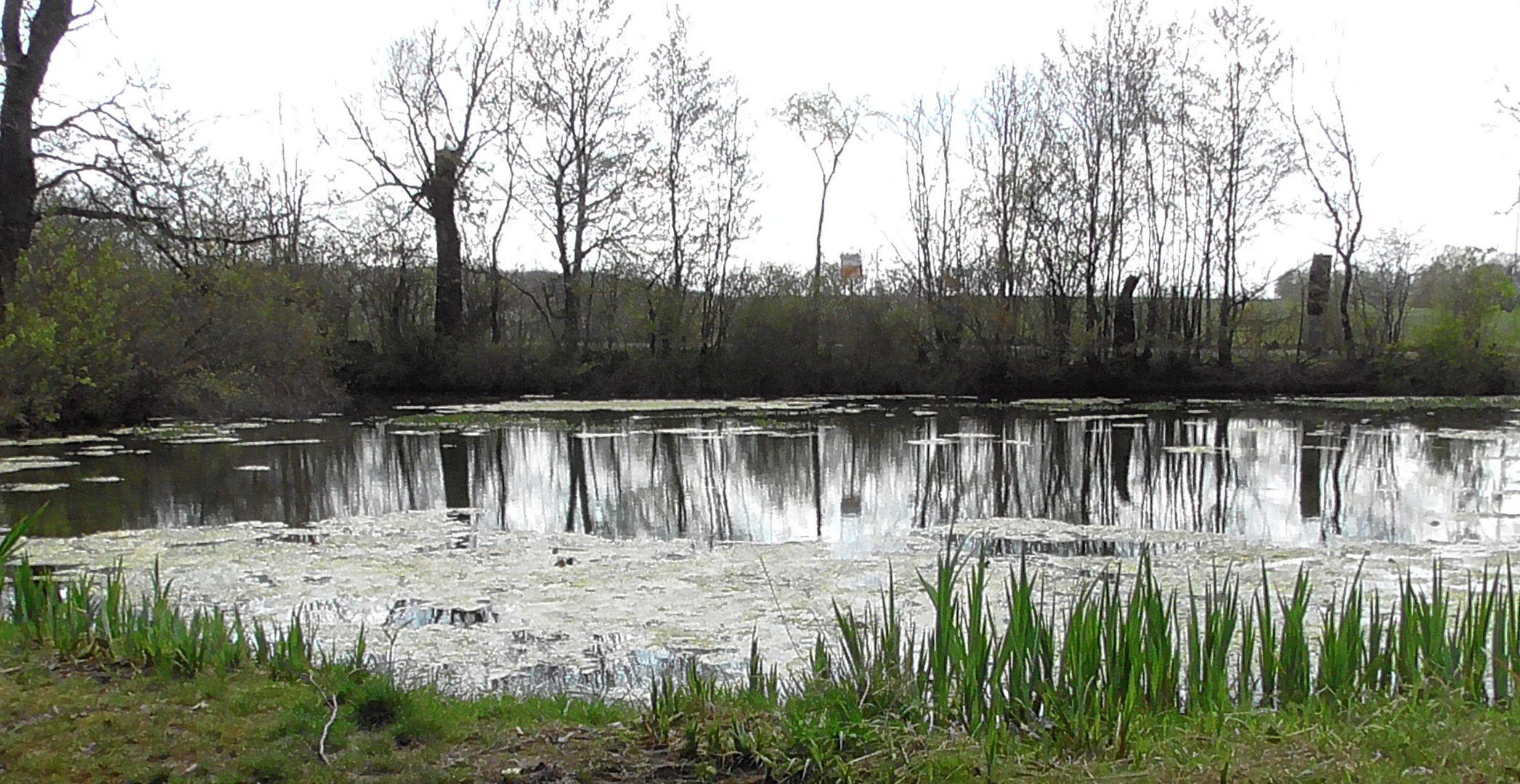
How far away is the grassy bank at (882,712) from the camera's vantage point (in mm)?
3145

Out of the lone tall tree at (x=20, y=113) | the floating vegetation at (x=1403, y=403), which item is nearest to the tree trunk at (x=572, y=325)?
the lone tall tree at (x=20, y=113)

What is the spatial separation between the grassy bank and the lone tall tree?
40.9 ft

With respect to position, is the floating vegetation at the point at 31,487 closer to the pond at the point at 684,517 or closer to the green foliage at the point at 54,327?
the pond at the point at 684,517

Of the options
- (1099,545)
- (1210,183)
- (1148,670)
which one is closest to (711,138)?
(1210,183)

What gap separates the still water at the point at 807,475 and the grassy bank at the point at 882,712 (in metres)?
2.81

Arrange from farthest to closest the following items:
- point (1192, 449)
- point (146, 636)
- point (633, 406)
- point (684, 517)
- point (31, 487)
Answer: point (633, 406)
point (1192, 449)
point (31, 487)
point (684, 517)
point (146, 636)

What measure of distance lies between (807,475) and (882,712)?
31.1ft

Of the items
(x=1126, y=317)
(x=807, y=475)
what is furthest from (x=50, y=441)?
(x=1126, y=317)

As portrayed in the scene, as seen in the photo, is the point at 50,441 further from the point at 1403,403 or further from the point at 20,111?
the point at 1403,403

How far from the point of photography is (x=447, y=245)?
27.2 metres

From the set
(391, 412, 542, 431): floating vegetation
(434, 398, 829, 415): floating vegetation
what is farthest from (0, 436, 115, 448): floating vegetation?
(434, 398, 829, 415): floating vegetation

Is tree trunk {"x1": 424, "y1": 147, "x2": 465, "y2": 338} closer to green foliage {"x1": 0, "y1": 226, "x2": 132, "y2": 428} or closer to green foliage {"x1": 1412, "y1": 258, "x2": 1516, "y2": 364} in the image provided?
green foliage {"x1": 0, "y1": 226, "x2": 132, "y2": 428}

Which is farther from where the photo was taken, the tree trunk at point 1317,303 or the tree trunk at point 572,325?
the tree trunk at point 572,325

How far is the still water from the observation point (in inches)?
380
